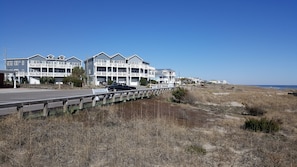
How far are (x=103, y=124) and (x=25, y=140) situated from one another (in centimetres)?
362

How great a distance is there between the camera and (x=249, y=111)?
73.8ft

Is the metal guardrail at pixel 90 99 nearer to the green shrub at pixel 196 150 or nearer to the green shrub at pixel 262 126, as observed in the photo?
the green shrub at pixel 196 150

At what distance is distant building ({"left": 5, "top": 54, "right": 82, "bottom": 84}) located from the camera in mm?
64938

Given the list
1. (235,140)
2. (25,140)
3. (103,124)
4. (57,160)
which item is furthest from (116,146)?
(235,140)

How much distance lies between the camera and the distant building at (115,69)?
2655 inches

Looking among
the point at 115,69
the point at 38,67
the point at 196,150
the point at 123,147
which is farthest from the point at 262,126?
the point at 38,67

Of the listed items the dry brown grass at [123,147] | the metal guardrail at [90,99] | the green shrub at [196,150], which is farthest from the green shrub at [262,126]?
the metal guardrail at [90,99]

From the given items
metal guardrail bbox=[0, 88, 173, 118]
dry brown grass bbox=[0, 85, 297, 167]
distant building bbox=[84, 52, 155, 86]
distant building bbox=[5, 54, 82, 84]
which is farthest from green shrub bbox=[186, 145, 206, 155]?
distant building bbox=[5, 54, 82, 84]

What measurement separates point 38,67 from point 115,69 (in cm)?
2132

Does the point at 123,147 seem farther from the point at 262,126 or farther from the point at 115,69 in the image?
the point at 115,69

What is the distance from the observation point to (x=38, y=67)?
66.9 meters

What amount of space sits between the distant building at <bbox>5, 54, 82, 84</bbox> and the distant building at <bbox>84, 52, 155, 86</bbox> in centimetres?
724

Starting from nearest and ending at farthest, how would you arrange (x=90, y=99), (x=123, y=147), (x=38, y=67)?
(x=123, y=147) → (x=90, y=99) → (x=38, y=67)

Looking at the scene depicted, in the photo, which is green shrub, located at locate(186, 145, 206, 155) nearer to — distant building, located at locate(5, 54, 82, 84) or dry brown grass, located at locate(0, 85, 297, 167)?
dry brown grass, located at locate(0, 85, 297, 167)
